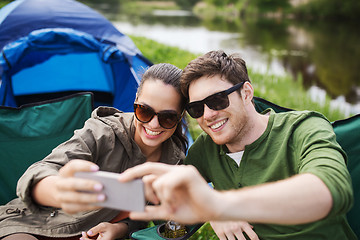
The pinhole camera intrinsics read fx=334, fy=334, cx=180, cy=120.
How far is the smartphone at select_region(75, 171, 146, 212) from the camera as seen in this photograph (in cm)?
91

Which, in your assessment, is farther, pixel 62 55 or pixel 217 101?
pixel 62 55

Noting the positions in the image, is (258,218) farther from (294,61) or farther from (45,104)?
(294,61)

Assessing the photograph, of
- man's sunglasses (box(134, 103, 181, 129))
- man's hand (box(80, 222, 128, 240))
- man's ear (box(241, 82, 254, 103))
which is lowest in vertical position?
man's hand (box(80, 222, 128, 240))

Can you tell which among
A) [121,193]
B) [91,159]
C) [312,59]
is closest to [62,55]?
[91,159]

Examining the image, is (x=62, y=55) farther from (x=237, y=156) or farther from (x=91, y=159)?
(x=237, y=156)

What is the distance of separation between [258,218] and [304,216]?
14 cm

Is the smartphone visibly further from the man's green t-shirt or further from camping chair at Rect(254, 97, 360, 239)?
camping chair at Rect(254, 97, 360, 239)

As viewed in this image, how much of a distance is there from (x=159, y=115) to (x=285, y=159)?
648 millimetres

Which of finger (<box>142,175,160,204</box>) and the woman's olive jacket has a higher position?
finger (<box>142,175,160,204</box>)

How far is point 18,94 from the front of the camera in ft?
12.3

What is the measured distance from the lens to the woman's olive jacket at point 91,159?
164 centimetres

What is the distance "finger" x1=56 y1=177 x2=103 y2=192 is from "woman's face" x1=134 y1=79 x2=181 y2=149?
78cm

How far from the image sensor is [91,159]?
5.32 feet

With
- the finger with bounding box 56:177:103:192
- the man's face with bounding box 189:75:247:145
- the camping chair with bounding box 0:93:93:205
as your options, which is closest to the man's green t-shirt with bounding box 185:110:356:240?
the man's face with bounding box 189:75:247:145
